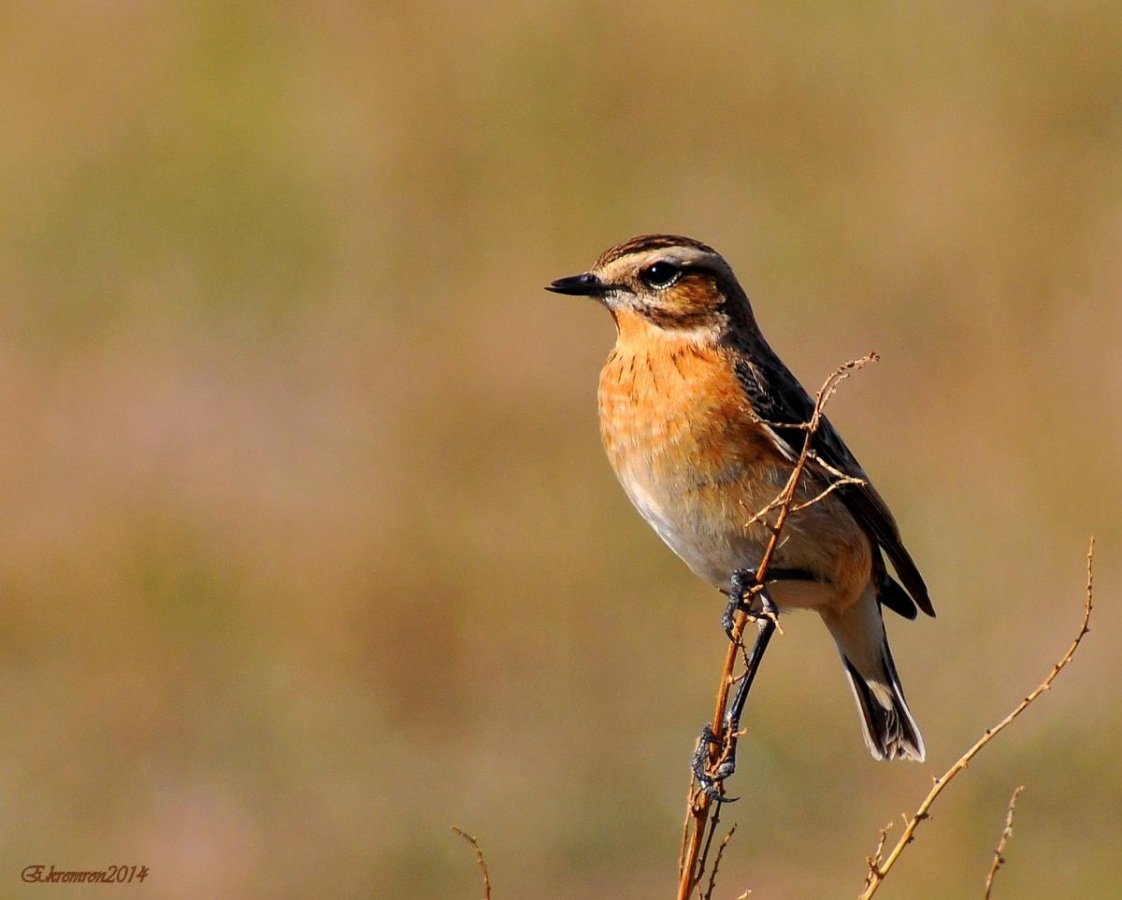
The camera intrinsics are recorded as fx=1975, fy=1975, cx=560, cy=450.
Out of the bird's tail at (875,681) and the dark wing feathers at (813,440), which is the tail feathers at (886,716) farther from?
the dark wing feathers at (813,440)

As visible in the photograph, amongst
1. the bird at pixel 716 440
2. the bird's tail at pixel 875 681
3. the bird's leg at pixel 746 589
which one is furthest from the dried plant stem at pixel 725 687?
the bird's tail at pixel 875 681

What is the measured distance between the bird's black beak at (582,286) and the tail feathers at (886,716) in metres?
1.79

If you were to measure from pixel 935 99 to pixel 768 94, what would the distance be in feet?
4.45

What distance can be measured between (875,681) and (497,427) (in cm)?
525

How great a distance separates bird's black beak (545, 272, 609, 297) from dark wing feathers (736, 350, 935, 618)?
1.69ft

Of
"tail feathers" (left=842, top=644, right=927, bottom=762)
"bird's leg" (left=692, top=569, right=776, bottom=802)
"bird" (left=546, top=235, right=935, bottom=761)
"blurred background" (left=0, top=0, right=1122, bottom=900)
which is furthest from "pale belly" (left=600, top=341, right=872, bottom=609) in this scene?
"blurred background" (left=0, top=0, right=1122, bottom=900)

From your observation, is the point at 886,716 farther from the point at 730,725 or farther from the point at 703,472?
the point at 730,725

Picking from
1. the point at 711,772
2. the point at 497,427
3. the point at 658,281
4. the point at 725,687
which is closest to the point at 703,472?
the point at 658,281

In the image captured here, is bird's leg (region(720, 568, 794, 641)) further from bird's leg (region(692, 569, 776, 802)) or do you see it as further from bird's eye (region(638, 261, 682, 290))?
bird's eye (region(638, 261, 682, 290))

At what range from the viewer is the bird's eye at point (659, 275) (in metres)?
6.61

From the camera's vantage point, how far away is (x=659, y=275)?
6.62 m

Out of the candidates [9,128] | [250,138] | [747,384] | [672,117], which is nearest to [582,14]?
[672,117]

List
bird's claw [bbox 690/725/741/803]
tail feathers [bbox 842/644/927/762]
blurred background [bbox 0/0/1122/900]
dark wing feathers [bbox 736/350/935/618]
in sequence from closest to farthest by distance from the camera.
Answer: bird's claw [bbox 690/725/741/803] < dark wing feathers [bbox 736/350/935/618] < tail feathers [bbox 842/644/927/762] < blurred background [bbox 0/0/1122/900]

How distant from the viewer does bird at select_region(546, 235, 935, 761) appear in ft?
20.6
